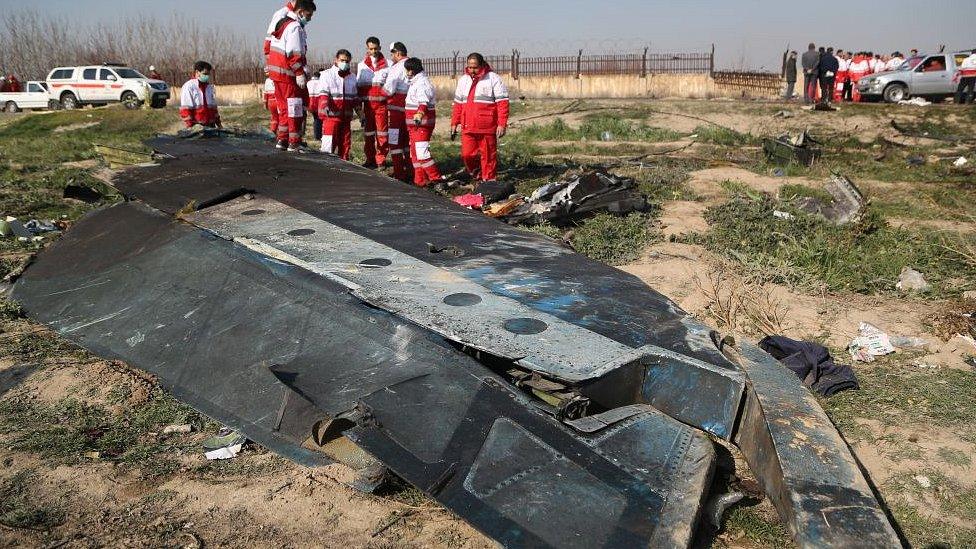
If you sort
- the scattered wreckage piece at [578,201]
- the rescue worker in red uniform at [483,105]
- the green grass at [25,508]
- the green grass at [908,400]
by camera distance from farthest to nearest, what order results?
the rescue worker in red uniform at [483,105], the scattered wreckage piece at [578,201], the green grass at [908,400], the green grass at [25,508]

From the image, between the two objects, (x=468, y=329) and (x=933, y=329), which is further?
(x=933, y=329)

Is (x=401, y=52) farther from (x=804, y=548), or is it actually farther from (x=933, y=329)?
(x=804, y=548)

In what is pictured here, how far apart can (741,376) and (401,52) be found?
8129 mm

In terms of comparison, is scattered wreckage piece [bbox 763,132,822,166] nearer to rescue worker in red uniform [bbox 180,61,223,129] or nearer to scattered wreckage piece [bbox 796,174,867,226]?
scattered wreckage piece [bbox 796,174,867,226]

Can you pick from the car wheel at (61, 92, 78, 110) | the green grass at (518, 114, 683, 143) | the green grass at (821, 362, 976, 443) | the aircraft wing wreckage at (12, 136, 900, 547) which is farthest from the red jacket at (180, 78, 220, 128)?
the car wheel at (61, 92, 78, 110)

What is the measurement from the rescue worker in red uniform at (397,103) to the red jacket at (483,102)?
1.04m

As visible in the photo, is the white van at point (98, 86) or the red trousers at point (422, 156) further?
Answer: the white van at point (98, 86)

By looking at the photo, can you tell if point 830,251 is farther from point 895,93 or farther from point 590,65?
point 590,65

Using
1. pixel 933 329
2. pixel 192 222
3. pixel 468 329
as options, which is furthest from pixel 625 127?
pixel 468 329

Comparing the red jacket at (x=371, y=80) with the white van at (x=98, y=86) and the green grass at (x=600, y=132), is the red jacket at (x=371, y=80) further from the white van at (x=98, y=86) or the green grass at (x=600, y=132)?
the white van at (x=98, y=86)

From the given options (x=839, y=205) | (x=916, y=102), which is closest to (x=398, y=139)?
(x=839, y=205)

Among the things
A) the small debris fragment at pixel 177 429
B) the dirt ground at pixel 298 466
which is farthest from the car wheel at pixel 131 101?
the small debris fragment at pixel 177 429

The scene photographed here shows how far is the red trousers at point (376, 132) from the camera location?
34.5ft

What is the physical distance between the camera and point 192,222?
15.5 ft
